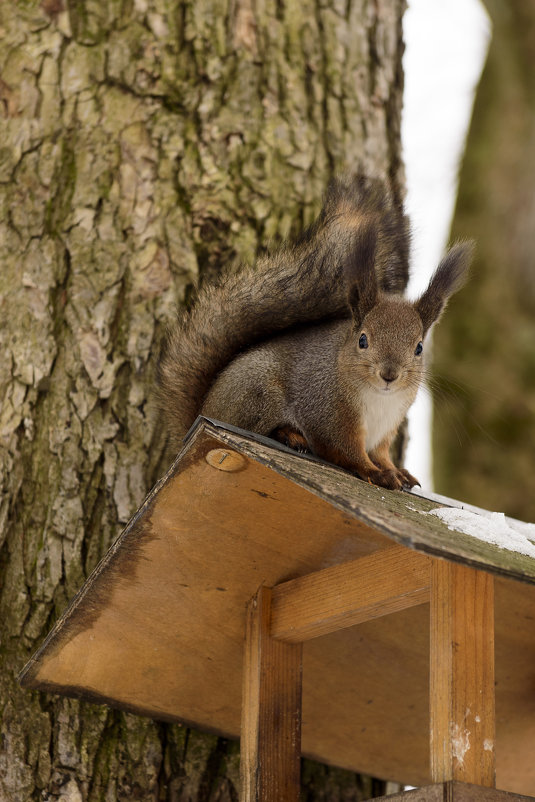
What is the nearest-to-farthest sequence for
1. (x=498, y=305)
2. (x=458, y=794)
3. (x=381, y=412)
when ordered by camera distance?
(x=458, y=794)
(x=381, y=412)
(x=498, y=305)

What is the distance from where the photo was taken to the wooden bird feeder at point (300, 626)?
4.60 feet

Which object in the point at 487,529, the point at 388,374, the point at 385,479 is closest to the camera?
the point at 487,529

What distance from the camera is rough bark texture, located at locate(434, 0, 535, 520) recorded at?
4.22 meters

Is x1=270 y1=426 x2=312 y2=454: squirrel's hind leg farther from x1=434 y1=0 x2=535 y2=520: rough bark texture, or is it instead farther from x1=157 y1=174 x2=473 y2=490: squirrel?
x1=434 y1=0 x2=535 y2=520: rough bark texture

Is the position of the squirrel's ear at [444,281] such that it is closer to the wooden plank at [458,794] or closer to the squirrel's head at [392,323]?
the squirrel's head at [392,323]

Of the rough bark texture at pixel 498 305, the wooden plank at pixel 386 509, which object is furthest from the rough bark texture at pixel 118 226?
the rough bark texture at pixel 498 305

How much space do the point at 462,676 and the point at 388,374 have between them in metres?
0.71

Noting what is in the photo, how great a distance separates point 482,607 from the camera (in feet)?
4.85

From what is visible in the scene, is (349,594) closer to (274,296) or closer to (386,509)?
(386,509)

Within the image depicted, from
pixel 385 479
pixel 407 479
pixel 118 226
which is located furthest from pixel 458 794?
pixel 118 226

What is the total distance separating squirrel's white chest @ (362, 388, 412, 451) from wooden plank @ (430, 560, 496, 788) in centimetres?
64

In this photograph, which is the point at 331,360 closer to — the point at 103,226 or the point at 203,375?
the point at 203,375

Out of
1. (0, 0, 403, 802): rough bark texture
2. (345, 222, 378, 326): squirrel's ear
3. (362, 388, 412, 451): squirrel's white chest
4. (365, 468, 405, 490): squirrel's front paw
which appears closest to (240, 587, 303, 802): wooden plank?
(365, 468, 405, 490): squirrel's front paw

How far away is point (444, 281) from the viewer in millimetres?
Result: 2043
